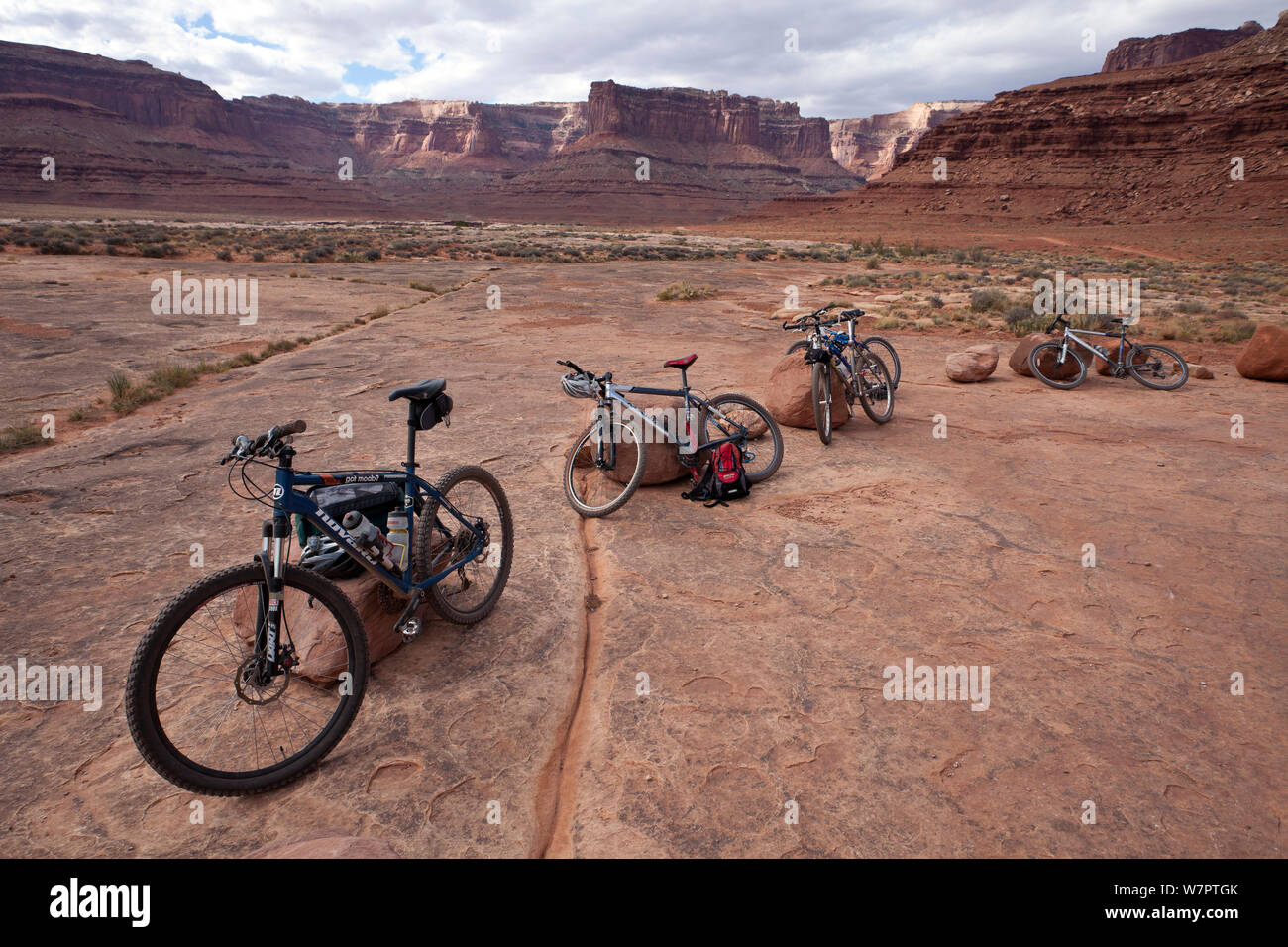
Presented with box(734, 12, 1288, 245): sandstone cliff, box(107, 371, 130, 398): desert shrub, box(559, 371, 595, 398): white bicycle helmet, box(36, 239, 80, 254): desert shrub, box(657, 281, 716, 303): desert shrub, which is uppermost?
box(734, 12, 1288, 245): sandstone cliff

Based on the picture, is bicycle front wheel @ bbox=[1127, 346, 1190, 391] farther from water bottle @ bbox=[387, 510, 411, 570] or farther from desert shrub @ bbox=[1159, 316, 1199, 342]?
water bottle @ bbox=[387, 510, 411, 570]

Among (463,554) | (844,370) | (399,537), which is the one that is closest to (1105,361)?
(844,370)

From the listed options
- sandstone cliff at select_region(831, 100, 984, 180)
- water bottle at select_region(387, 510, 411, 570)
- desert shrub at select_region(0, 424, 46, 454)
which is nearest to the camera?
water bottle at select_region(387, 510, 411, 570)

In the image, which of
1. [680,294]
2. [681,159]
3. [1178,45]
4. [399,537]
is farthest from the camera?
[681,159]

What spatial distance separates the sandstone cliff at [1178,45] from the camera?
9906 centimetres

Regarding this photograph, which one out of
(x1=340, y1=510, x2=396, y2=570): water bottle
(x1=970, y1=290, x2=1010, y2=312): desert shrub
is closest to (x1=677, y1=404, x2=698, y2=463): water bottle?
(x1=340, y1=510, x2=396, y2=570): water bottle

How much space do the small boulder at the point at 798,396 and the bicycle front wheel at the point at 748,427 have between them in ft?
3.05

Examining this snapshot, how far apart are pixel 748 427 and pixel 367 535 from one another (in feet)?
12.9

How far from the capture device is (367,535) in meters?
2.85

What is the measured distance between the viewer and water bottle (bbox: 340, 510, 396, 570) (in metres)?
2.81

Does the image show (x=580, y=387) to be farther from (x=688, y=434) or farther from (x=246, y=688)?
(x=246, y=688)

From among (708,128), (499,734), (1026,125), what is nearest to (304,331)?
(499,734)

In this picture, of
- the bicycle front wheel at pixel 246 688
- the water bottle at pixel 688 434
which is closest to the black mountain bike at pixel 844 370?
the water bottle at pixel 688 434

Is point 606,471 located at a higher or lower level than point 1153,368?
lower
